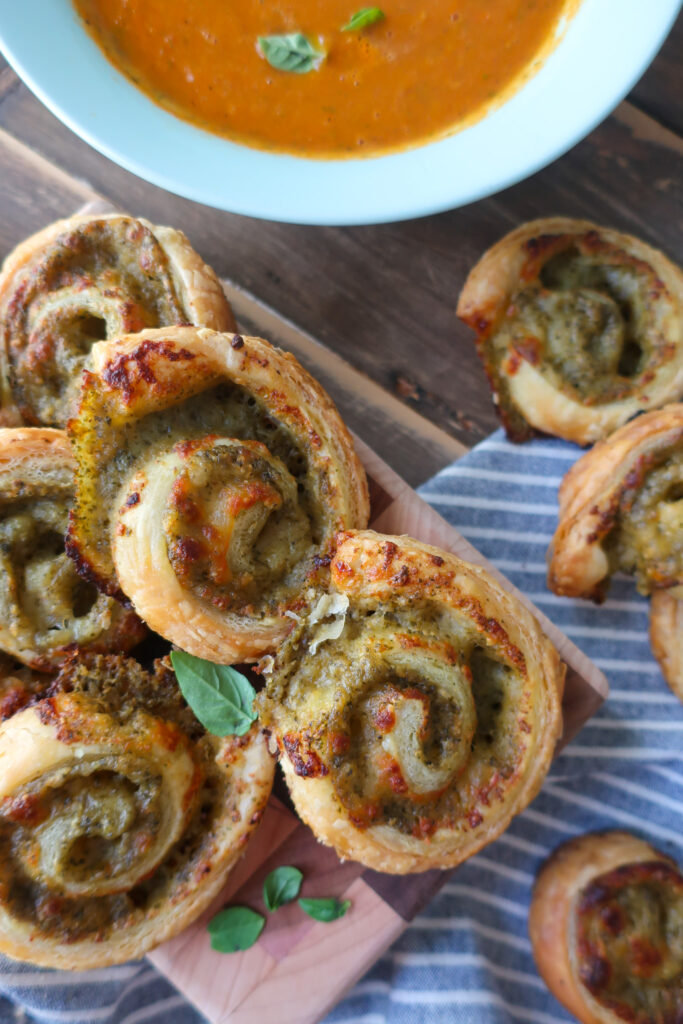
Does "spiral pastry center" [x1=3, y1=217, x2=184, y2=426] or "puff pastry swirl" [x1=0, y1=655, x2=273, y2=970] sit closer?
"puff pastry swirl" [x1=0, y1=655, x2=273, y2=970]

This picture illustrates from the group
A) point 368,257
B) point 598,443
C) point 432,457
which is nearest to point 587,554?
point 598,443

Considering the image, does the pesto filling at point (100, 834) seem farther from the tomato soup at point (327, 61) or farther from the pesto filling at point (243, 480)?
the tomato soup at point (327, 61)

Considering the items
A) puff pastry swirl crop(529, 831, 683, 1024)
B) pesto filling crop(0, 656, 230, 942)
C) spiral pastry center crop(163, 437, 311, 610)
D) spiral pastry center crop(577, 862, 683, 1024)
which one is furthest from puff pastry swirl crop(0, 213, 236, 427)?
spiral pastry center crop(577, 862, 683, 1024)

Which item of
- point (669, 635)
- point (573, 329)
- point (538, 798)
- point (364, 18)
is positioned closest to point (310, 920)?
point (538, 798)

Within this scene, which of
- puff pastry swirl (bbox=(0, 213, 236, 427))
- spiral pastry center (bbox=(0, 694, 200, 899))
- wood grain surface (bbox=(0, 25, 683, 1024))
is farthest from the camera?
wood grain surface (bbox=(0, 25, 683, 1024))

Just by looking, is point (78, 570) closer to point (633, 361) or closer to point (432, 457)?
point (432, 457)

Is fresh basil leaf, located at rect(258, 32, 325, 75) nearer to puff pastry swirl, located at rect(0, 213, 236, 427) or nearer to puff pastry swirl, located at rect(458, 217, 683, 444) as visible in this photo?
puff pastry swirl, located at rect(0, 213, 236, 427)

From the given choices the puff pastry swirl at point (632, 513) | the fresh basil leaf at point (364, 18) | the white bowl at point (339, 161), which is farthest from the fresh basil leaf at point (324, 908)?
the fresh basil leaf at point (364, 18)
